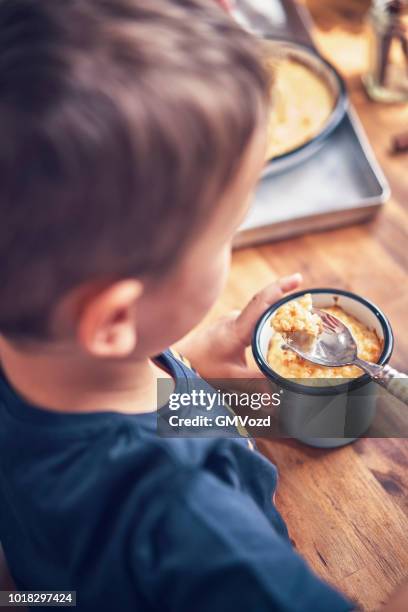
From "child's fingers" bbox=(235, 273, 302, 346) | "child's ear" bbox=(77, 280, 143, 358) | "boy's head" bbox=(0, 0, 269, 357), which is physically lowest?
"child's fingers" bbox=(235, 273, 302, 346)

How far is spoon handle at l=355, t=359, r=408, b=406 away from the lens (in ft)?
2.19

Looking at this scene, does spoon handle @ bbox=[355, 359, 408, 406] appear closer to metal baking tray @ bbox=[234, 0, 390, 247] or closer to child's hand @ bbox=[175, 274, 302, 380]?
child's hand @ bbox=[175, 274, 302, 380]

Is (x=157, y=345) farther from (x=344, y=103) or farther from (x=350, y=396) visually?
(x=344, y=103)

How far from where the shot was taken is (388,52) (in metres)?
1.17

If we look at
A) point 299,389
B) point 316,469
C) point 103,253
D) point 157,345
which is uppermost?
point 103,253

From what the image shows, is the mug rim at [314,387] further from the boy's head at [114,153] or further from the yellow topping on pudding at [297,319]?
the boy's head at [114,153]

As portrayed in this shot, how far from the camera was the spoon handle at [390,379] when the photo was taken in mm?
666

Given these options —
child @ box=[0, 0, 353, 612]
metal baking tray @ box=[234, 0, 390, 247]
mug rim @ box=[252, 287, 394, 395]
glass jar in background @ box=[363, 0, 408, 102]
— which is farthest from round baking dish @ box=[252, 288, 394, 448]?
glass jar in background @ box=[363, 0, 408, 102]

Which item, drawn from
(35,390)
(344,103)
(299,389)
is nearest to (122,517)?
(35,390)

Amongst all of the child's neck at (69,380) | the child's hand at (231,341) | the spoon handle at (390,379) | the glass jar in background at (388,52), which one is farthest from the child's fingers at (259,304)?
the glass jar in background at (388,52)

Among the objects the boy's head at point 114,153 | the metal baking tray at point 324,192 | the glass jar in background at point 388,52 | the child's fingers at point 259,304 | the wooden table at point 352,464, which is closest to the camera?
the boy's head at point 114,153

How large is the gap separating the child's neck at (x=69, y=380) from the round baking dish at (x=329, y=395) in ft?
0.58

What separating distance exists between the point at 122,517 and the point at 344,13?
118 centimetres

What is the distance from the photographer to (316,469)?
2.39ft
